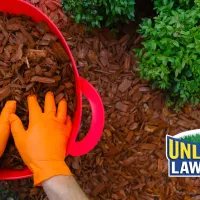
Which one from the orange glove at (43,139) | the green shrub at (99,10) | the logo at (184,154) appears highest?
the green shrub at (99,10)

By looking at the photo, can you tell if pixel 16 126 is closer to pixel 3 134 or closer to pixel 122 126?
pixel 3 134

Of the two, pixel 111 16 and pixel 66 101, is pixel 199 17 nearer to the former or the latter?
pixel 111 16

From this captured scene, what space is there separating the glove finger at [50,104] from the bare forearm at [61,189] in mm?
248

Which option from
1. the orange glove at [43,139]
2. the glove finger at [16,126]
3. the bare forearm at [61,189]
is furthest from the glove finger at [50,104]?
the bare forearm at [61,189]

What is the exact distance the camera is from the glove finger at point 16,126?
148 centimetres

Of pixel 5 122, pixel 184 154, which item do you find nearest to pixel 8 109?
pixel 5 122

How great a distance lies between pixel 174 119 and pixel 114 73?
34 cm

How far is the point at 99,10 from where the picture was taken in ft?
5.25

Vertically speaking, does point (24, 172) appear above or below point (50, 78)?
below

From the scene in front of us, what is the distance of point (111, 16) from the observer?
5.28 feet

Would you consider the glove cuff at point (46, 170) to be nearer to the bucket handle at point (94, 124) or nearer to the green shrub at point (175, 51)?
the bucket handle at point (94, 124)

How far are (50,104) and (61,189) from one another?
0.32 m

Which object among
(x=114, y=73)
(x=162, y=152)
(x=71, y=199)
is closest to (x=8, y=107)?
(x=71, y=199)

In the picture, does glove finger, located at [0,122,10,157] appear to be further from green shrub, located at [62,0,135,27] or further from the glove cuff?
green shrub, located at [62,0,135,27]
